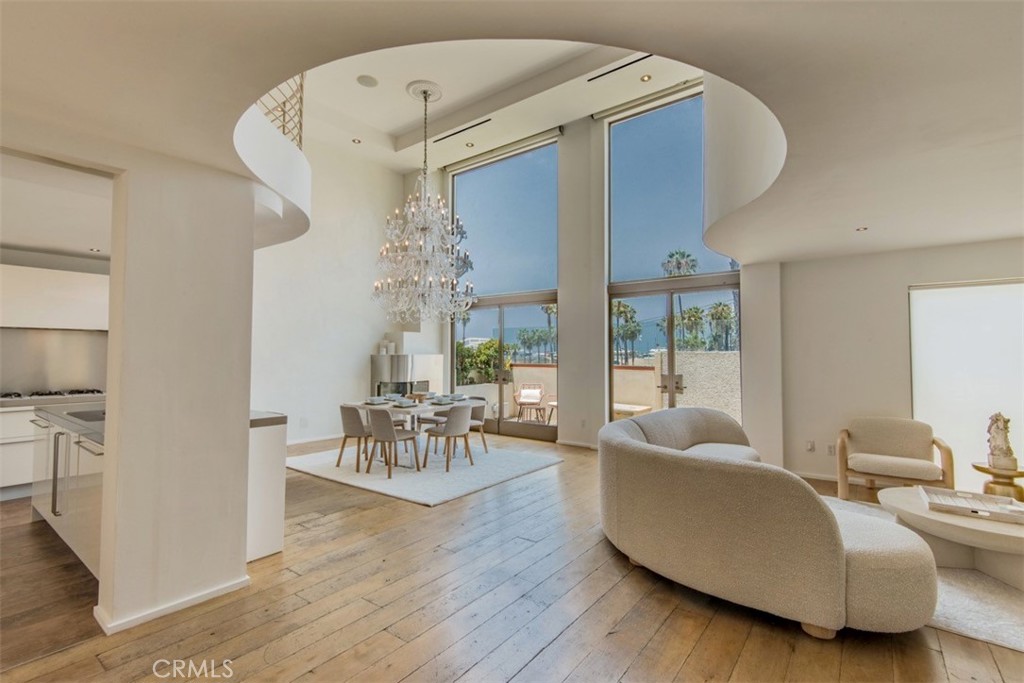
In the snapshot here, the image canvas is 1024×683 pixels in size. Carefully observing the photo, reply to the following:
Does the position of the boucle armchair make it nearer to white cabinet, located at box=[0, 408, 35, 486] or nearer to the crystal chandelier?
the crystal chandelier

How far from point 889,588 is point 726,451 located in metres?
1.97

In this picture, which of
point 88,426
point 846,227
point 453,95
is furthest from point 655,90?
point 88,426

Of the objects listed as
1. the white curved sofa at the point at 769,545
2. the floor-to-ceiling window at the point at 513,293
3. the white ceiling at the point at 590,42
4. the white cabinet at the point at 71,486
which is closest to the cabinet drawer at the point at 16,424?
the white cabinet at the point at 71,486

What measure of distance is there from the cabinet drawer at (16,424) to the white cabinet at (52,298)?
900mm

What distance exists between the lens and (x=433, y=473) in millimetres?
5223

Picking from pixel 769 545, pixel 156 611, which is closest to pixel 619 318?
pixel 769 545

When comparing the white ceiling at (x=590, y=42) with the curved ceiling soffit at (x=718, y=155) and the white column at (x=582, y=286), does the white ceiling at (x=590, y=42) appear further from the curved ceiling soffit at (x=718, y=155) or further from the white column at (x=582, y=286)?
the white column at (x=582, y=286)

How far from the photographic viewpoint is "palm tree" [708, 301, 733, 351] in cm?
588

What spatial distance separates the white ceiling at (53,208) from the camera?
240 cm

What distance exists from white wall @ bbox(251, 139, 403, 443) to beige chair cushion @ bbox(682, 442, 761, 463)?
5.77 m

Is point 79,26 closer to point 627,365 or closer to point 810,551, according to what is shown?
point 810,551

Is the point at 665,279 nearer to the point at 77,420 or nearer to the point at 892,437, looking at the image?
the point at 892,437

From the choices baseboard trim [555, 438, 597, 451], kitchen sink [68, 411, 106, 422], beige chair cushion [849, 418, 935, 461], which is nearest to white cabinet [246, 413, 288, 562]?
kitchen sink [68, 411, 106, 422]

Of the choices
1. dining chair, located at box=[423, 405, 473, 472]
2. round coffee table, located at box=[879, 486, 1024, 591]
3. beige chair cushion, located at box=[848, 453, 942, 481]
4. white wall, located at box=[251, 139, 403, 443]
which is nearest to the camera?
round coffee table, located at box=[879, 486, 1024, 591]
